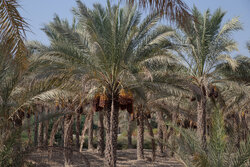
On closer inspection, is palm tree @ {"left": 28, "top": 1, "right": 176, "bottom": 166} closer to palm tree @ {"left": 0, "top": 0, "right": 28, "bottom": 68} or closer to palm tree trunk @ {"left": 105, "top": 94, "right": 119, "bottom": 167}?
palm tree trunk @ {"left": 105, "top": 94, "right": 119, "bottom": 167}

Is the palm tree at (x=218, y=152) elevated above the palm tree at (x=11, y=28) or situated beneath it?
situated beneath

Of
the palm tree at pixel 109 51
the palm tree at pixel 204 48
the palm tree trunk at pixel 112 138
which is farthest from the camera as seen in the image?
the palm tree at pixel 204 48

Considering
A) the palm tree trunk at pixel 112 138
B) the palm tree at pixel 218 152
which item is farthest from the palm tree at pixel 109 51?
the palm tree at pixel 218 152

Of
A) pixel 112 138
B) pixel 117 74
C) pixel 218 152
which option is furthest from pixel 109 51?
pixel 218 152

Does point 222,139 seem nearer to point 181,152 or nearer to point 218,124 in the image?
point 218,124

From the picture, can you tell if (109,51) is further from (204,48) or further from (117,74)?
(204,48)

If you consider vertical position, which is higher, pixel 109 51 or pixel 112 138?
pixel 109 51

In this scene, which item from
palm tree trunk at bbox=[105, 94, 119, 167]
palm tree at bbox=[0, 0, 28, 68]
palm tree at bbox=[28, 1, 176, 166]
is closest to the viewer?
palm tree at bbox=[0, 0, 28, 68]

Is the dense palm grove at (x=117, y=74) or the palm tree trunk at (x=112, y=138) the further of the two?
the palm tree trunk at (x=112, y=138)

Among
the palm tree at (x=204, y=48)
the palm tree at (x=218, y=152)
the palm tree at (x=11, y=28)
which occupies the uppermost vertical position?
the palm tree at (x=204, y=48)

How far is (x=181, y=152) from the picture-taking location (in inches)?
367

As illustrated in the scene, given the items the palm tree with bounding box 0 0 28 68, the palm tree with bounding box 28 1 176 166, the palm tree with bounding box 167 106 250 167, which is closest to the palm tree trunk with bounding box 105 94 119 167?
the palm tree with bounding box 28 1 176 166

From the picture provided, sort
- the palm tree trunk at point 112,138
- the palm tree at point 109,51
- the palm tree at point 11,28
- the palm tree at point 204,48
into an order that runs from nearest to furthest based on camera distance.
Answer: the palm tree at point 11,28 < the palm tree at point 109,51 < the palm tree trunk at point 112,138 < the palm tree at point 204,48

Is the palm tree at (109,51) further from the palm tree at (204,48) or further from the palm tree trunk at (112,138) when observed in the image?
the palm tree at (204,48)
